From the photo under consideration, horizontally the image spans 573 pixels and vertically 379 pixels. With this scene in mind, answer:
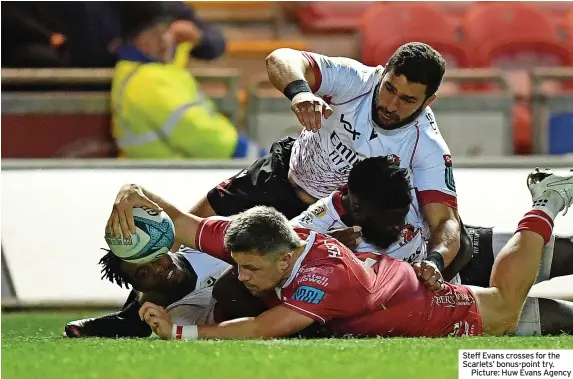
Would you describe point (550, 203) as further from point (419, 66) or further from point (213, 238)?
point (213, 238)

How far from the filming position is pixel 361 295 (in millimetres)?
5301

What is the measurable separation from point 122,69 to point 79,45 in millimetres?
889

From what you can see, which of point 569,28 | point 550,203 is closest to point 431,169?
point 550,203

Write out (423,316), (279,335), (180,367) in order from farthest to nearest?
(423,316)
(279,335)
(180,367)

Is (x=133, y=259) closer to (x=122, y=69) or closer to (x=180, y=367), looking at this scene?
(x=180, y=367)

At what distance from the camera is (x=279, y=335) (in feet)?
17.0

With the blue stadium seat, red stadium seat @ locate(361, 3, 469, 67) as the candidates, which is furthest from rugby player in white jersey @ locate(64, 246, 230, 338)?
red stadium seat @ locate(361, 3, 469, 67)

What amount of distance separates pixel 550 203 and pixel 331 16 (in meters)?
6.98

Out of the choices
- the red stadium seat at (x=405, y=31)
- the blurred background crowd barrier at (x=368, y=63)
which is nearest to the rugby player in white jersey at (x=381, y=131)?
the blurred background crowd barrier at (x=368, y=63)

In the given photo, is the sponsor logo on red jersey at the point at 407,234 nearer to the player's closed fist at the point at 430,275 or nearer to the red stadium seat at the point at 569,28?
the player's closed fist at the point at 430,275

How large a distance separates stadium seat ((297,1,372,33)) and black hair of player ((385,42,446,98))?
7.10 m

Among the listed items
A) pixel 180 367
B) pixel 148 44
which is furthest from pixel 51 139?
pixel 180 367

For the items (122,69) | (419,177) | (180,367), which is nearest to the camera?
(180,367)

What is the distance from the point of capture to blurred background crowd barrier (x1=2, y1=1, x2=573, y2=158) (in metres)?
10.0
